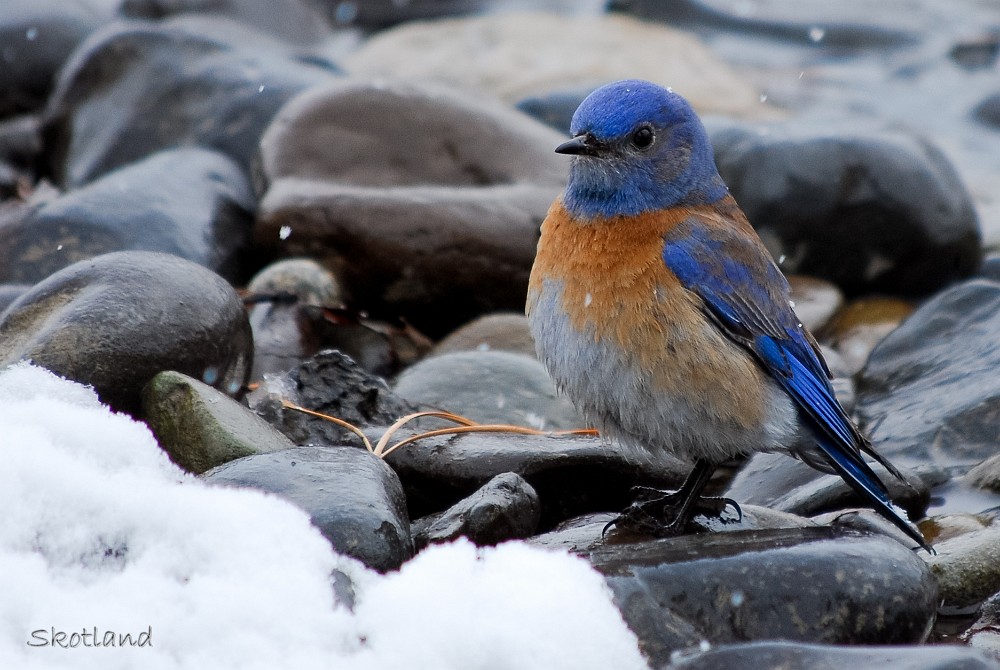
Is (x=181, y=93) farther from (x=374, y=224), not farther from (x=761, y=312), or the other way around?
(x=761, y=312)

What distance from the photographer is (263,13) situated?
43.5ft

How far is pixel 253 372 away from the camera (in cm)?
599

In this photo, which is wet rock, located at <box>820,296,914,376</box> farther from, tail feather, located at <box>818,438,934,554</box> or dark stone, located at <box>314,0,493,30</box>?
dark stone, located at <box>314,0,493,30</box>

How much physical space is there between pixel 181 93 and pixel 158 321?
183 inches

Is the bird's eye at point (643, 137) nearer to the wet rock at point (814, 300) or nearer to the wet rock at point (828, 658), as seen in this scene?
the wet rock at point (828, 658)

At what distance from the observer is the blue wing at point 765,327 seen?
14.9ft

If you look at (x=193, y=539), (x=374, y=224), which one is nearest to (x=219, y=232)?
(x=374, y=224)

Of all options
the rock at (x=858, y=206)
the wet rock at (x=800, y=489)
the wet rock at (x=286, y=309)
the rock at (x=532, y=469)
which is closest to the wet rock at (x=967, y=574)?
the wet rock at (x=800, y=489)

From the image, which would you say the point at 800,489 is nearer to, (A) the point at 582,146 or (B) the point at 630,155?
(B) the point at 630,155

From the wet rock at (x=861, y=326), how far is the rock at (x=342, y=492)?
373 centimetres

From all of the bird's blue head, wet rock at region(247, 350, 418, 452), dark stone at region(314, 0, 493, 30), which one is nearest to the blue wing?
the bird's blue head

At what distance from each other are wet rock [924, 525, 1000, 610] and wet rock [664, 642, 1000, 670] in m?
1.13

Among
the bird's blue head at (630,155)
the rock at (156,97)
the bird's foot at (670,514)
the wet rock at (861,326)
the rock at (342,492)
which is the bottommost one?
the rock at (156,97)

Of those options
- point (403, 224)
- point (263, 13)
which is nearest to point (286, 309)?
point (403, 224)
